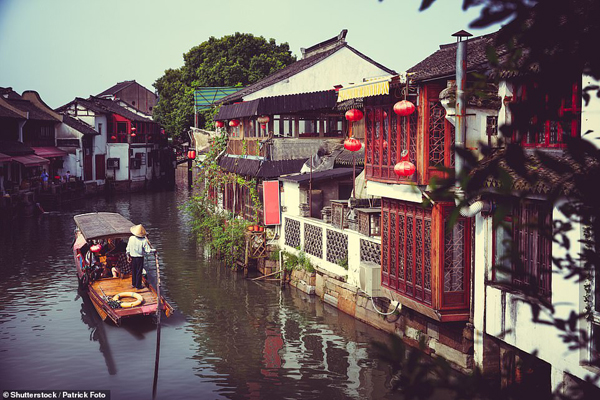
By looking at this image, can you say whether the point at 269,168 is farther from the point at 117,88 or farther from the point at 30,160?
the point at 117,88

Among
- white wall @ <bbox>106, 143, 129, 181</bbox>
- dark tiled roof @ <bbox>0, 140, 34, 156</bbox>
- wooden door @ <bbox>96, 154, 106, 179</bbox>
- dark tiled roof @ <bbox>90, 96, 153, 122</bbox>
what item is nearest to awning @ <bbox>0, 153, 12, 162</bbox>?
dark tiled roof @ <bbox>0, 140, 34, 156</bbox>

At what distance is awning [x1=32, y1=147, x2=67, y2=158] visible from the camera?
1788 inches

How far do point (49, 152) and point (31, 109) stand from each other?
3.37m

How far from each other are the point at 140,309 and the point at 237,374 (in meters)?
3.26

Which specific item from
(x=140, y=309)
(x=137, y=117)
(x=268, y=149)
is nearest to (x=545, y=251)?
(x=140, y=309)

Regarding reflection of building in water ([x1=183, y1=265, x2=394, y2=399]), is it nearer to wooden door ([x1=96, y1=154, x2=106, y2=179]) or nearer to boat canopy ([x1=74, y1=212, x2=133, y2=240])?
boat canopy ([x1=74, y1=212, x2=133, y2=240])

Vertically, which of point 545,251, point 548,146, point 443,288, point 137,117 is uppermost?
point 137,117

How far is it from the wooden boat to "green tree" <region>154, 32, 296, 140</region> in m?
26.0

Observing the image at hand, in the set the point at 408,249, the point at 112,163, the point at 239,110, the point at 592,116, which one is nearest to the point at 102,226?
the point at 239,110

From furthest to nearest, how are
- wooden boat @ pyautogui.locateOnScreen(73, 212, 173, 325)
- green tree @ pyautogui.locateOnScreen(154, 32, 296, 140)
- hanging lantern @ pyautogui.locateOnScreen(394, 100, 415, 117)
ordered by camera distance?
green tree @ pyautogui.locateOnScreen(154, 32, 296, 140), wooden boat @ pyautogui.locateOnScreen(73, 212, 173, 325), hanging lantern @ pyautogui.locateOnScreen(394, 100, 415, 117)

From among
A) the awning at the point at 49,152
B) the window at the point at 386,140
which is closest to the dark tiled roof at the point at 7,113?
the awning at the point at 49,152

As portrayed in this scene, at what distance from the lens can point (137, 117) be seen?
58.3 m

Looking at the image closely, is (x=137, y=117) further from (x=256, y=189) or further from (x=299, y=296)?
(x=299, y=296)

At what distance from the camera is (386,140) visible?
45.7ft
